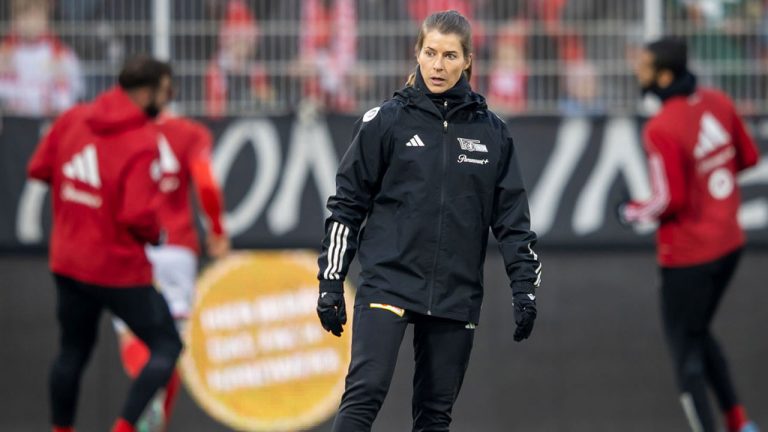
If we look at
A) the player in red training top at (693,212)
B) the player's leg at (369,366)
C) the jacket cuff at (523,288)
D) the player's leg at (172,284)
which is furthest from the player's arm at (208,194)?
the jacket cuff at (523,288)

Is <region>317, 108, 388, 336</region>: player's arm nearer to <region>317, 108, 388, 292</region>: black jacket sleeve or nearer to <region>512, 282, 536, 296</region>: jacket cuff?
<region>317, 108, 388, 292</region>: black jacket sleeve

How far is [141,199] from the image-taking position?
26.4ft

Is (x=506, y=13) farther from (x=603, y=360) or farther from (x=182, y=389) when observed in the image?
(x=182, y=389)

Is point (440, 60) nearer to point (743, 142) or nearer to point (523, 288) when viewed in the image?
point (523, 288)

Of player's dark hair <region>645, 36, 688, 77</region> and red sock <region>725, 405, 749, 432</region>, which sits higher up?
player's dark hair <region>645, 36, 688, 77</region>

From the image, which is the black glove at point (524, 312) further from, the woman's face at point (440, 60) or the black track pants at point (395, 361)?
the woman's face at point (440, 60)

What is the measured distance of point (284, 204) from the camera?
10305mm

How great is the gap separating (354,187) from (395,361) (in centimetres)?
72

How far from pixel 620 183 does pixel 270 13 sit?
8.78ft

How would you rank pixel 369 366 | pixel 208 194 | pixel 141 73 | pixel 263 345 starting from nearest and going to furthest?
1. pixel 369 366
2. pixel 141 73
3. pixel 208 194
4. pixel 263 345

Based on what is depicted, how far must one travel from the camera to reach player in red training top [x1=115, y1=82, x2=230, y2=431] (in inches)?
358

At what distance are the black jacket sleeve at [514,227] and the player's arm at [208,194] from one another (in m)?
3.08

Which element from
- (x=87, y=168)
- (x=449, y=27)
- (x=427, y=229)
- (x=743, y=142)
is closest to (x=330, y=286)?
(x=427, y=229)

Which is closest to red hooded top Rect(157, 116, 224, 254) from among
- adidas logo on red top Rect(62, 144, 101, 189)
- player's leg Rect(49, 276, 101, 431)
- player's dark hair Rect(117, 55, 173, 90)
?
player's dark hair Rect(117, 55, 173, 90)
